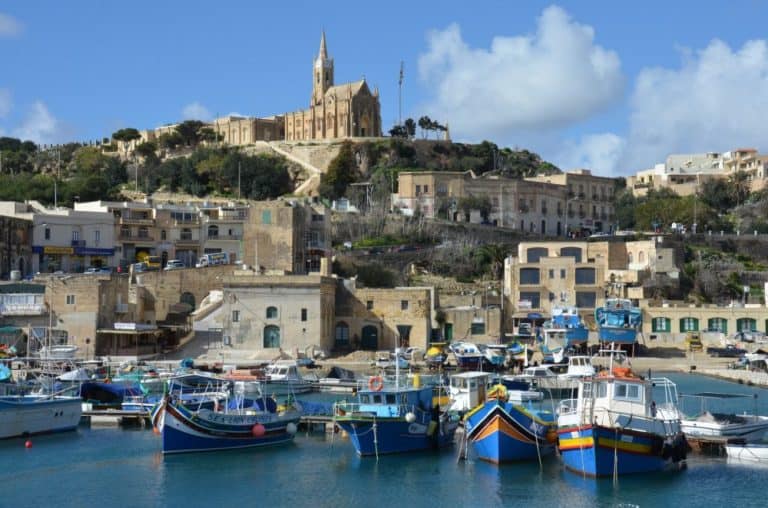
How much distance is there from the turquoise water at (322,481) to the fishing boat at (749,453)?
1.19 ft

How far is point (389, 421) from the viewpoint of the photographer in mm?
31406

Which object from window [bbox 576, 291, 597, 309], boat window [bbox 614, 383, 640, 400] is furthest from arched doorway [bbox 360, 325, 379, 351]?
boat window [bbox 614, 383, 640, 400]

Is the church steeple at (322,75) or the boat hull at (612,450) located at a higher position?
the church steeple at (322,75)

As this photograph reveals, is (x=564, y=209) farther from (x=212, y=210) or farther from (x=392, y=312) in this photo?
(x=392, y=312)

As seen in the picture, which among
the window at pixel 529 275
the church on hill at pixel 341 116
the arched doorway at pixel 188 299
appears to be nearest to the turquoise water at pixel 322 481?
the arched doorway at pixel 188 299

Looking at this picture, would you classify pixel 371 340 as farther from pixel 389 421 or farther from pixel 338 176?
pixel 338 176

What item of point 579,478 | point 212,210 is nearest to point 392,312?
point 212,210

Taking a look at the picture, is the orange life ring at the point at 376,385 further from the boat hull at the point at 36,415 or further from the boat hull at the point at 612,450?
the boat hull at the point at 36,415

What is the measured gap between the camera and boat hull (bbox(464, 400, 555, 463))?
29.6 m

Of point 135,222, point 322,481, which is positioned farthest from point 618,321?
point 322,481

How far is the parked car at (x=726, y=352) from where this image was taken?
5503 cm

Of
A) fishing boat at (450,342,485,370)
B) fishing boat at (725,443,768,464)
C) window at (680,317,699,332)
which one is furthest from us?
window at (680,317,699,332)

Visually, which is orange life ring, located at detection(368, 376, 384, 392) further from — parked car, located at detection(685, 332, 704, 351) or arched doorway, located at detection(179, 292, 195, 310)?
parked car, located at detection(685, 332, 704, 351)

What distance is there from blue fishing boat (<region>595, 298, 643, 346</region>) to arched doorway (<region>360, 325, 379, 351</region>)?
10.7m
